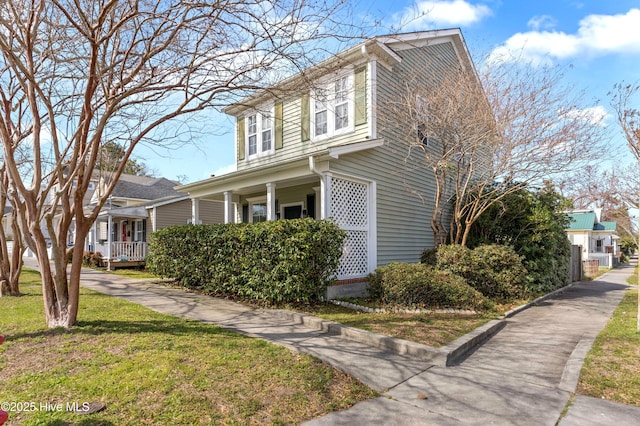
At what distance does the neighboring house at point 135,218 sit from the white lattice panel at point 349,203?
30.5 ft

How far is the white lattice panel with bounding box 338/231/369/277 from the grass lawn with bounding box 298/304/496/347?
1.39m

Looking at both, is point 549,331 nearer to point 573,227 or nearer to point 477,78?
point 477,78

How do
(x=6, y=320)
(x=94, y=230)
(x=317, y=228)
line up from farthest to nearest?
(x=94, y=230) → (x=317, y=228) → (x=6, y=320)

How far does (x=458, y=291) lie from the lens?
7852mm

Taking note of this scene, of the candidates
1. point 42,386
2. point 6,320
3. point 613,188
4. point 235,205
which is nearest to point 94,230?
point 235,205

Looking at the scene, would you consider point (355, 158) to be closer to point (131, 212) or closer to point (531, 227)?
point (531, 227)

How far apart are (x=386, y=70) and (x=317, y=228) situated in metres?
5.65

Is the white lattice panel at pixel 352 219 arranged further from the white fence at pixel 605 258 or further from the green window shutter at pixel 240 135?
the white fence at pixel 605 258

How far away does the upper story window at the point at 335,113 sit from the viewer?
34.1 feet

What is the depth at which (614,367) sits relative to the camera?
15.1ft

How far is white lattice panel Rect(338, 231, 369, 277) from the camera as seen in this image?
898cm

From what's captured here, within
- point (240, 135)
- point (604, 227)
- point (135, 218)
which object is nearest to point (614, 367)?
point (240, 135)

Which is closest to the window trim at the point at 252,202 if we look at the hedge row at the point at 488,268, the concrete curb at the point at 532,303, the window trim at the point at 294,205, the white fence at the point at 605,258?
the window trim at the point at 294,205

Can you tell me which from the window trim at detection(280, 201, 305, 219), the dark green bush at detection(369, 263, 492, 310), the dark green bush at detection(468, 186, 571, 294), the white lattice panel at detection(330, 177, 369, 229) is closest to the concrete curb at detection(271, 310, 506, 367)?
the dark green bush at detection(369, 263, 492, 310)
